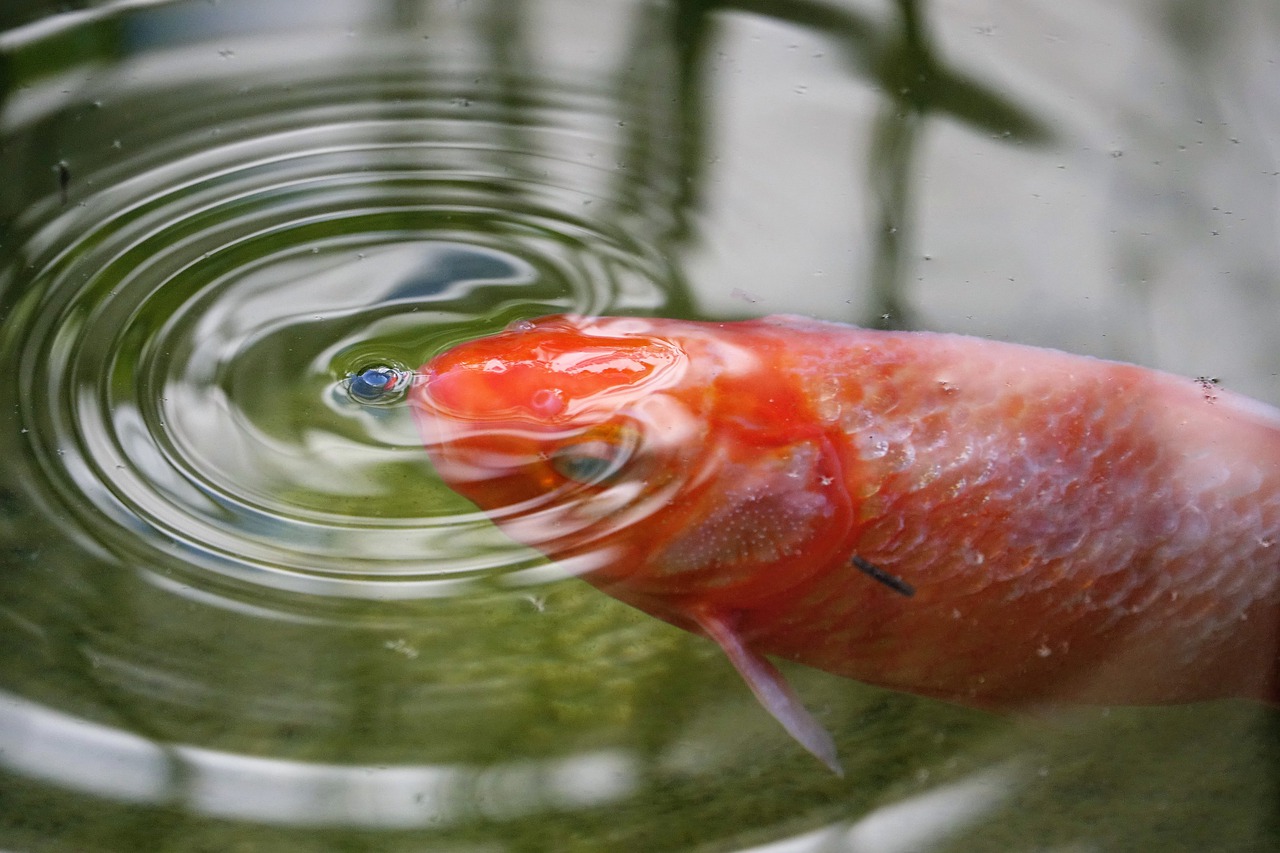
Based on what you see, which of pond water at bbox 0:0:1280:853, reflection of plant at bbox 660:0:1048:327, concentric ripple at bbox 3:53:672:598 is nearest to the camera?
pond water at bbox 0:0:1280:853

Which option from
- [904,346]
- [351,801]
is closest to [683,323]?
[904,346]

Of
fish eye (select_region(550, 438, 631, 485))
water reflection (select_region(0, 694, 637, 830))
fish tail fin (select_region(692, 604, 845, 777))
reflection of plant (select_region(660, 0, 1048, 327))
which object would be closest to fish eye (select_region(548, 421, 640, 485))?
fish eye (select_region(550, 438, 631, 485))

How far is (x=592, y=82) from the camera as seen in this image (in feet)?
7.55

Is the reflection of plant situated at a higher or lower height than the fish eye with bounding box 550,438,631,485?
higher

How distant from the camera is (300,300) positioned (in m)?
1.89

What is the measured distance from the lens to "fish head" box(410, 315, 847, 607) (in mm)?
1385

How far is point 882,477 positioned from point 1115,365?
435mm

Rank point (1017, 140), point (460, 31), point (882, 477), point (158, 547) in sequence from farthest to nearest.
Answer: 1. point (460, 31)
2. point (1017, 140)
3. point (158, 547)
4. point (882, 477)

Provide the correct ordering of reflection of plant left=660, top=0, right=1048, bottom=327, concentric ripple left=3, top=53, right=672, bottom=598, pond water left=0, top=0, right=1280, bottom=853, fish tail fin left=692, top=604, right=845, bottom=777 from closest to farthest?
fish tail fin left=692, top=604, right=845, bottom=777, pond water left=0, top=0, right=1280, bottom=853, concentric ripple left=3, top=53, right=672, bottom=598, reflection of plant left=660, top=0, right=1048, bottom=327

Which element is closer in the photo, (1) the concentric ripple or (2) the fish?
(2) the fish

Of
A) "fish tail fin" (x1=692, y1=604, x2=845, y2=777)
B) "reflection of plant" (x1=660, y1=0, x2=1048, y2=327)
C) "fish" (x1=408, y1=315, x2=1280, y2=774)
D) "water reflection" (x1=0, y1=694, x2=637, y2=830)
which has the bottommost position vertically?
"water reflection" (x1=0, y1=694, x2=637, y2=830)

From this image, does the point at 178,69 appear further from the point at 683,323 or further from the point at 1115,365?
the point at 1115,365

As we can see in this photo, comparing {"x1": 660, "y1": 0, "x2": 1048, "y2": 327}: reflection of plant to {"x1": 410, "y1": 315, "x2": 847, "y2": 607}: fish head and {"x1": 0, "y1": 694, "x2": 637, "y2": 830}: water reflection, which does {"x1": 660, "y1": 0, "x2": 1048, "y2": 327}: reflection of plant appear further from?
{"x1": 0, "y1": 694, "x2": 637, "y2": 830}: water reflection

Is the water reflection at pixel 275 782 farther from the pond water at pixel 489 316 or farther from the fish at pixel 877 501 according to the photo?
the fish at pixel 877 501
